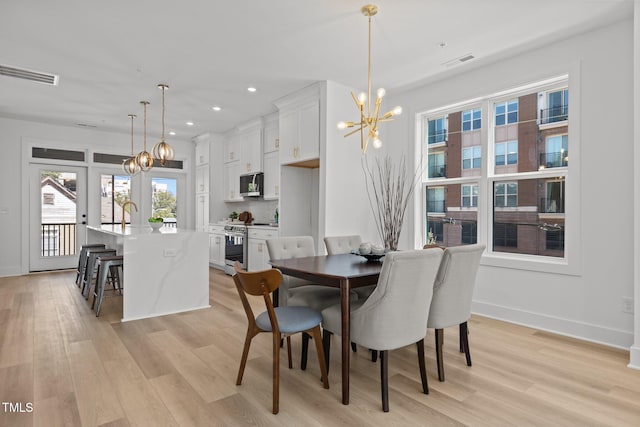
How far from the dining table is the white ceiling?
2028 millimetres

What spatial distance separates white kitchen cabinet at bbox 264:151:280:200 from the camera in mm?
5852

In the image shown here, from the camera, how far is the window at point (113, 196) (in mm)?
7066

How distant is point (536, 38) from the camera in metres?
3.36

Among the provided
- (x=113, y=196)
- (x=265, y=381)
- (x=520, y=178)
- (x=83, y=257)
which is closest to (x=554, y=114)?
(x=520, y=178)

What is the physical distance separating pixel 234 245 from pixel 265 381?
155 inches

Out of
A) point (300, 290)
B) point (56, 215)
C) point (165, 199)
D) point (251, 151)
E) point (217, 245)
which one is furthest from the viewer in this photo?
point (165, 199)

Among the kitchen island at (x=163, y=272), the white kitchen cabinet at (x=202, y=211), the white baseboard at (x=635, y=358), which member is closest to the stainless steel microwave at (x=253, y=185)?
the white kitchen cabinet at (x=202, y=211)

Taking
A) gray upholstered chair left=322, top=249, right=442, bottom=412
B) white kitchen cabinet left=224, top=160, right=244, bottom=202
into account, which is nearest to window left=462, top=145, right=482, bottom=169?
gray upholstered chair left=322, top=249, right=442, bottom=412

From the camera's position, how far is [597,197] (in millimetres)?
3193

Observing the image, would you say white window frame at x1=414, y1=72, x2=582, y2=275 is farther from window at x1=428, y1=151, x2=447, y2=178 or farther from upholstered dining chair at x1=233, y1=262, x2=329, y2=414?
upholstered dining chair at x1=233, y1=262, x2=329, y2=414

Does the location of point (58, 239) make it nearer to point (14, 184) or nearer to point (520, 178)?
point (14, 184)

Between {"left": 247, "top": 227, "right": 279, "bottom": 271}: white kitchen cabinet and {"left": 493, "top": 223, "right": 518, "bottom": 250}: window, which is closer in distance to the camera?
{"left": 493, "top": 223, "right": 518, "bottom": 250}: window

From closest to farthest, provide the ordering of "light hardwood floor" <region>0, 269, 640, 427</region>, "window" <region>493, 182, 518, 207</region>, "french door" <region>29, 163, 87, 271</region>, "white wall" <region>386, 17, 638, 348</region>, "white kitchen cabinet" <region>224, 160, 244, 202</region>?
"light hardwood floor" <region>0, 269, 640, 427</region>
"white wall" <region>386, 17, 638, 348</region>
"window" <region>493, 182, 518, 207</region>
"french door" <region>29, 163, 87, 271</region>
"white kitchen cabinet" <region>224, 160, 244, 202</region>

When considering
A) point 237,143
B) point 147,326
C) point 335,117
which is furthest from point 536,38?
point 237,143
